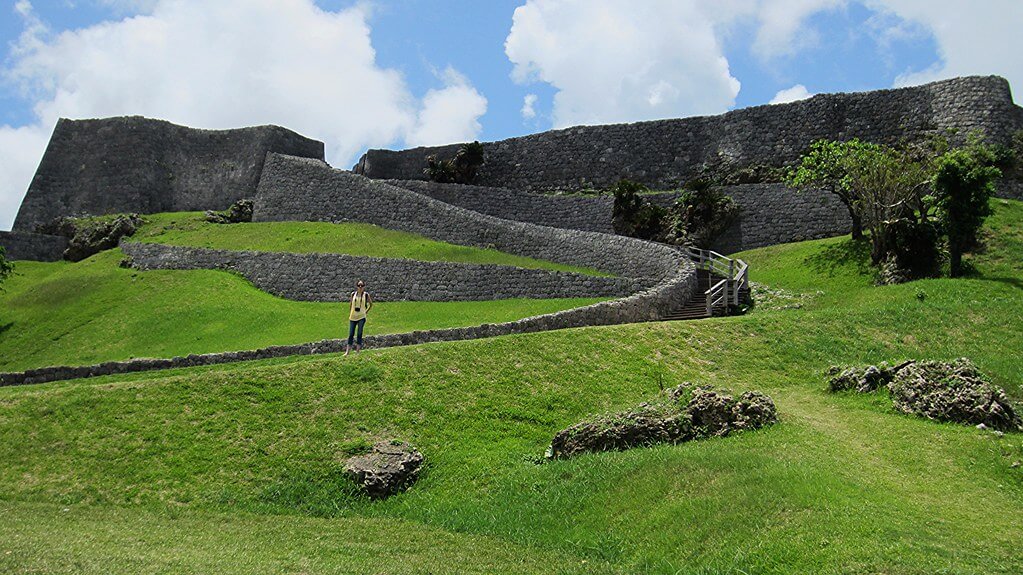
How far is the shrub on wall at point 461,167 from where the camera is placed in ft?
149

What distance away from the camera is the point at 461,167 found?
1799 inches

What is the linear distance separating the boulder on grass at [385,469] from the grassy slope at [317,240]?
16565 millimetres

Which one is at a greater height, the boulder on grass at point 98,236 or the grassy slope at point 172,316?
→ the boulder on grass at point 98,236

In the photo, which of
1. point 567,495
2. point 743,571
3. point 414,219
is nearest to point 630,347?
point 567,495

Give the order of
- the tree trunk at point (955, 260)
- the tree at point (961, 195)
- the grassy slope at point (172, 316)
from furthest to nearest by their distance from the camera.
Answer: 1. the tree trunk at point (955, 260)
2. the tree at point (961, 195)
3. the grassy slope at point (172, 316)

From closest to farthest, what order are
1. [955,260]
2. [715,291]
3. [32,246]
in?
→ 1. [955,260]
2. [715,291]
3. [32,246]

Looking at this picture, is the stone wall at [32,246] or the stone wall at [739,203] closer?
the stone wall at [739,203]

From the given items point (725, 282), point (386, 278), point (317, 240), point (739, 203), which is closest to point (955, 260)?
point (725, 282)

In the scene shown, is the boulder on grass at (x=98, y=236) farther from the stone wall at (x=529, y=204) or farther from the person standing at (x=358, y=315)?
the person standing at (x=358, y=315)

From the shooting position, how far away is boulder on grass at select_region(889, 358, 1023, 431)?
1211 centimetres

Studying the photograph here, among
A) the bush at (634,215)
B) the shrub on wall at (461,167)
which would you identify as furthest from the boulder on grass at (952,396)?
the shrub on wall at (461,167)

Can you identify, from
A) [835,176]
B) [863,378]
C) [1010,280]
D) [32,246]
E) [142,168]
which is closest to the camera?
[863,378]

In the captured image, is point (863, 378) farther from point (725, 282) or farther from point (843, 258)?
point (843, 258)

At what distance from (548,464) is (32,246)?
122 ft
